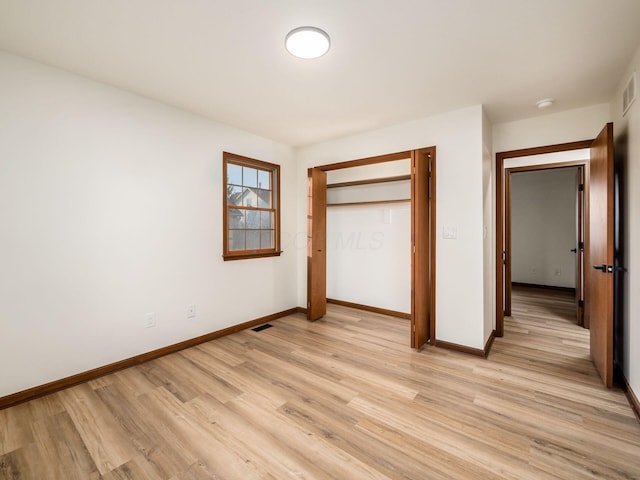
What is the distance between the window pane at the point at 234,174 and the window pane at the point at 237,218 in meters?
0.35

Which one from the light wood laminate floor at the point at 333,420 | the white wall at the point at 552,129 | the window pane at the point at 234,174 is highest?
the white wall at the point at 552,129

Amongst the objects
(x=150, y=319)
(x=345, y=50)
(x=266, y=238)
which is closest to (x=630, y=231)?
(x=345, y=50)

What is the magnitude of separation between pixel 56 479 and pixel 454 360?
2.97 meters

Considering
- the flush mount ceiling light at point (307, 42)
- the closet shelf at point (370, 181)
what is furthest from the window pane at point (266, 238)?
the flush mount ceiling light at point (307, 42)

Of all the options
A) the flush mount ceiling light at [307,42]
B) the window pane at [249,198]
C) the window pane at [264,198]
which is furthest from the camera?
the window pane at [264,198]

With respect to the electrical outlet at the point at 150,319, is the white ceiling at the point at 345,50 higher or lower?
higher

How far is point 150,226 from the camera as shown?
2.81m

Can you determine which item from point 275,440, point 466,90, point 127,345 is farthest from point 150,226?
point 466,90

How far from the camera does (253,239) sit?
3850 millimetres

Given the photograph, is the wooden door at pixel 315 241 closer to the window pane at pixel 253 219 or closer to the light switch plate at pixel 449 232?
the window pane at pixel 253 219

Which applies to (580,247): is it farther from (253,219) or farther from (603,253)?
(253,219)

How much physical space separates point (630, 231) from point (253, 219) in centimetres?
364

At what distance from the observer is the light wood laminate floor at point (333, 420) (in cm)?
154

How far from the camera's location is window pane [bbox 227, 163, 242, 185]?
355 centimetres
